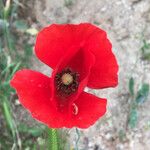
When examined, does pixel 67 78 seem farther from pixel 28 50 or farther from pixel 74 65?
pixel 28 50

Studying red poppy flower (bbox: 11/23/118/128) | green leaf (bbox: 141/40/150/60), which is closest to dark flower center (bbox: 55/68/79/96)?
red poppy flower (bbox: 11/23/118/128)

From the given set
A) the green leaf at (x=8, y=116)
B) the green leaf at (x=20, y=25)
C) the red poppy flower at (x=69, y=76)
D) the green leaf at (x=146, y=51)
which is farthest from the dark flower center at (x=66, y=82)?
the green leaf at (x=20, y=25)

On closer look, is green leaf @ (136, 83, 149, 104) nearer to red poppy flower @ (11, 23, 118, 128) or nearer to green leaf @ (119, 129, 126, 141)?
green leaf @ (119, 129, 126, 141)

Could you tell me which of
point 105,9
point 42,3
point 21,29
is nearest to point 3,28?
point 21,29

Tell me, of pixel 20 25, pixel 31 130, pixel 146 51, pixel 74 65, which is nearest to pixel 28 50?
pixel 20 25

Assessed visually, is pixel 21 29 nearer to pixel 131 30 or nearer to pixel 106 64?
pixel 131 30

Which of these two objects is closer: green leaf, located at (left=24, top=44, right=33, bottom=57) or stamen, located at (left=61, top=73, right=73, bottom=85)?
stamen, located at (left=61, top=73, right=73, bottom=85)

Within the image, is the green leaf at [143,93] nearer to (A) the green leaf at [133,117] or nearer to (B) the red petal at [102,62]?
(A) the green leaf at [133,117]
